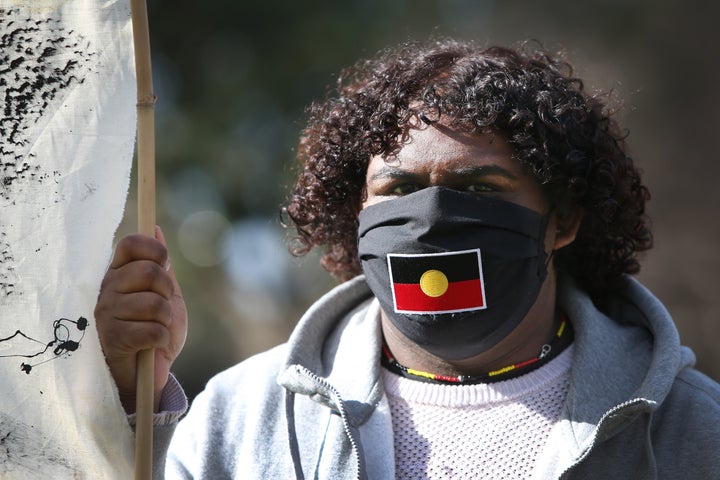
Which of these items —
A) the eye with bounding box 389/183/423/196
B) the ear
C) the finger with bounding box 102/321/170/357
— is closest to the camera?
the finger with bounding box 102/321/170/357

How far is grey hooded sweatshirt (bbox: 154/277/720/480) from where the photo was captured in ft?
7.63

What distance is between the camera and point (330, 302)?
2.88 meters

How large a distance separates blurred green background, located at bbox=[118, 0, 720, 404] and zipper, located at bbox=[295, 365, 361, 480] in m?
5.39

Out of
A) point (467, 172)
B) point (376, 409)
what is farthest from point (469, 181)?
point (376, 409)

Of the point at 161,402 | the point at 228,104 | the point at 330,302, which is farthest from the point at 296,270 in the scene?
the point at 161,402

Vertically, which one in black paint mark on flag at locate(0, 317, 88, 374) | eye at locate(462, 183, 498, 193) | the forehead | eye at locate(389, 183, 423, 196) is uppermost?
the forehead

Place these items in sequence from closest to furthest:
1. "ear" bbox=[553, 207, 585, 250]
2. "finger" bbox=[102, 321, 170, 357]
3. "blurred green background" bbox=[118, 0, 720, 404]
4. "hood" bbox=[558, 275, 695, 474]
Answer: "finger" bbox=[102, 321, 170, 357], "hood" bbox=[558, 275, 695, 474], "ear" bbox=[553, 207, 585, 250], "blurred green background" bbox=[118, 0, 720, 404]

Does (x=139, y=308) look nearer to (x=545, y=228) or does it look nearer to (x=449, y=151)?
(x=449, y=151)

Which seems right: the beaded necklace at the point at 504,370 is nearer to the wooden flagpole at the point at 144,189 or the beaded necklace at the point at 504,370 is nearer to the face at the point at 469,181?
the face at the point at 469,181

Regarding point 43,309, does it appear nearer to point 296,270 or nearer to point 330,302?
point 330,302

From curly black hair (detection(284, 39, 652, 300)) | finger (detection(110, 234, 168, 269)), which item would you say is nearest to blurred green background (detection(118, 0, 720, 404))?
curly black hair (detection(284, 39, 652, 300))

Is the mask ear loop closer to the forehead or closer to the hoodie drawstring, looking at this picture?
the forehead

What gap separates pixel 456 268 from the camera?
244cm

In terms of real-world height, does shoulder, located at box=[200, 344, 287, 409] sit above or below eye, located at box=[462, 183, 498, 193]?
below
